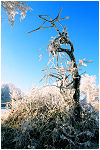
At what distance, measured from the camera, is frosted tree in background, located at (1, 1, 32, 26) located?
15.7 ft

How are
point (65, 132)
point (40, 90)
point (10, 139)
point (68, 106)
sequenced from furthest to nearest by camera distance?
point (40, 90)
point (68, 106)
point (10, 139)
point (65, 132)

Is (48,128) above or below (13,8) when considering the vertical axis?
below

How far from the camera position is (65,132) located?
147 centimetres

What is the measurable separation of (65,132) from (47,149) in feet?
0.91

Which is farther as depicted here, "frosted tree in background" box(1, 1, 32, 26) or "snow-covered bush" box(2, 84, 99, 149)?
"frosted tree in background" box(1, 1, 32, 26)

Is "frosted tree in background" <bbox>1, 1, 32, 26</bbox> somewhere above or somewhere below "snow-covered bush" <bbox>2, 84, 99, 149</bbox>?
above

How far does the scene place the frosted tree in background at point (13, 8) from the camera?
478 centimetres

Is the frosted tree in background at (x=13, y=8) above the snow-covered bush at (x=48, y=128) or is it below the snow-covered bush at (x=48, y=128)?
above

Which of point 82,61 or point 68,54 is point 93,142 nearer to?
point 82,61

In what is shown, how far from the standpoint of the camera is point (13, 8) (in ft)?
16.0

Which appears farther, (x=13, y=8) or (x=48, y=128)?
(x=13, y=8)

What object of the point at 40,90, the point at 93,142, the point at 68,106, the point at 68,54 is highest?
the point at 68,54

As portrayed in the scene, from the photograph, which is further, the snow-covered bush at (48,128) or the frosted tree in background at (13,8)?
the frosted tree in background at (13,8)

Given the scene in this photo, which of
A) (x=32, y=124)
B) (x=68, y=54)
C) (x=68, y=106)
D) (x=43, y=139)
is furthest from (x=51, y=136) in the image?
(x=68, y=54)
